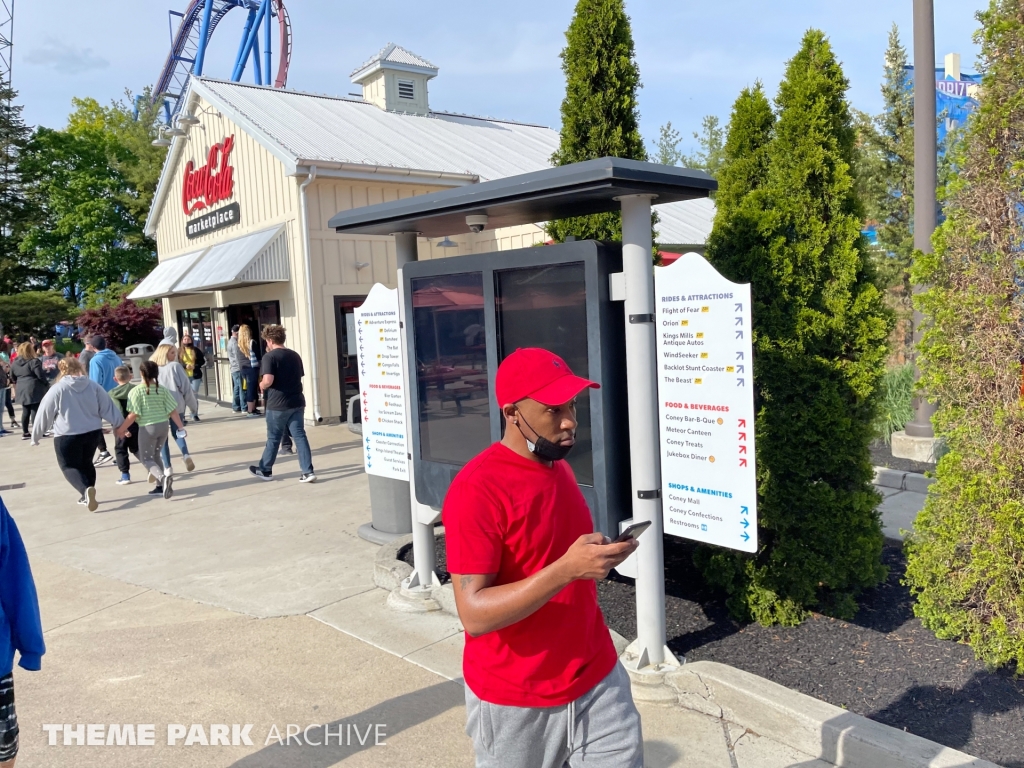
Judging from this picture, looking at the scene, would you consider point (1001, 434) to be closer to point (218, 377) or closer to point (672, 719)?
point (672, 719)

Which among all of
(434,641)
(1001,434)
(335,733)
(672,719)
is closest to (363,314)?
(434,641)

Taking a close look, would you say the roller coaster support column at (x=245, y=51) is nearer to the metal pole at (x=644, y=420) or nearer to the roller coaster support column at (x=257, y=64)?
the roller coaster support column at (x=257, y=64)

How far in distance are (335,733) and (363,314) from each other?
307 centimetres

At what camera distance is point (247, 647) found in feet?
16.0

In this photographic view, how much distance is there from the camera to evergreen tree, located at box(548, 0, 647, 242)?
5.96 metres

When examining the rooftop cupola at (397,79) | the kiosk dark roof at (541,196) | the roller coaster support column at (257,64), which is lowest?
the kiosk dark roof at (541,196)

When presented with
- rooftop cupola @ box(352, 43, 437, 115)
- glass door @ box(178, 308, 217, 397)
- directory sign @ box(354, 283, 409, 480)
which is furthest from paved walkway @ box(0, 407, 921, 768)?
rooftop cupola @ box(352, 43, 437, 115)

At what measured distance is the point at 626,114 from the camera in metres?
6.21

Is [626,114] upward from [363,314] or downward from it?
upward

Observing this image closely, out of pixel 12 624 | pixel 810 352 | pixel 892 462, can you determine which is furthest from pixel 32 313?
pixel 810 352

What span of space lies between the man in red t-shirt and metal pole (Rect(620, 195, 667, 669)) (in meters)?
1.69

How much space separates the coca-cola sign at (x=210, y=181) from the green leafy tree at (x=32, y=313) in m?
20.7

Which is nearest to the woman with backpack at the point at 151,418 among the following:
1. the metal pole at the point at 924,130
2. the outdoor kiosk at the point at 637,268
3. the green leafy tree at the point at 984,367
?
the outdoor kiosk at the point at 637,268

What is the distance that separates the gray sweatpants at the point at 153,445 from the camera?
357 inches
